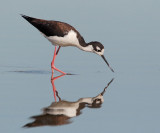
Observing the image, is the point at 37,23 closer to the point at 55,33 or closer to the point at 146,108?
the point at 55,33

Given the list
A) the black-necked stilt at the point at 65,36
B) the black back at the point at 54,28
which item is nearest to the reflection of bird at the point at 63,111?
the black-necked stilt at the point at 65,36

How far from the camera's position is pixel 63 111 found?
6.55 metres

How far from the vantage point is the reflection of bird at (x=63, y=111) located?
5.86 m

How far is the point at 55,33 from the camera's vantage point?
10688mm

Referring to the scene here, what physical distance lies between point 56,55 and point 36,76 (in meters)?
2.09

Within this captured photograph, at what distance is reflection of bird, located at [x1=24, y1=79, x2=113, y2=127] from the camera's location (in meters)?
5.86

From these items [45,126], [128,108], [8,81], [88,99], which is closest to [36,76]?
[8,81]

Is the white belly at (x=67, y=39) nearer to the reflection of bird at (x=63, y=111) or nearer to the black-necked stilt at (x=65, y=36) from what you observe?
the black-necked stilt at (x=65, y=36)

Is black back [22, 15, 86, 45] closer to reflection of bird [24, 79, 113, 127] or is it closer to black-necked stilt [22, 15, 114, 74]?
black-necked stilt [22, 15, 114, 74]

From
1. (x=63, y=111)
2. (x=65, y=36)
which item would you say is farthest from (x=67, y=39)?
(x=63, y=111)

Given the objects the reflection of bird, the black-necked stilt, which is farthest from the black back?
the reflection of bird

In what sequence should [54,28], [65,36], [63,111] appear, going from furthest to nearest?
[54,28] → [65,36] → [63,111]

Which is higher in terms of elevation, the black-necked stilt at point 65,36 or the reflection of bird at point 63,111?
the black-necked stilt at point 65,36

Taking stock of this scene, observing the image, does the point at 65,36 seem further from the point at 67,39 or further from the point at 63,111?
the point at 63,111
